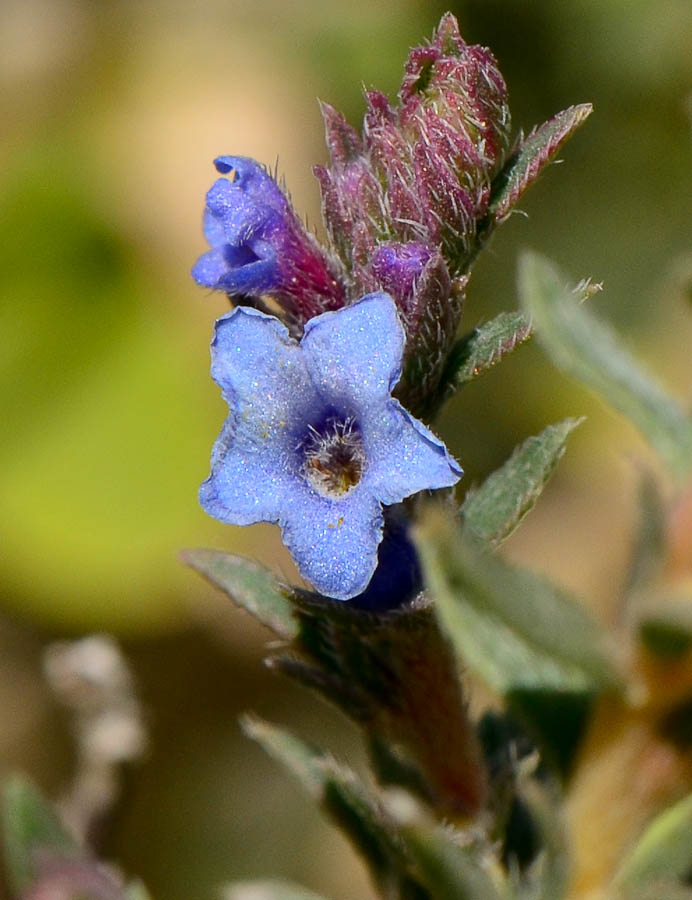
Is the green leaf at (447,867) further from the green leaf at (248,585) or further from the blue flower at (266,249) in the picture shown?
the blue flower at (266,249)

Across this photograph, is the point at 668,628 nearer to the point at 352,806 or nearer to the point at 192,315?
the point at 352,806

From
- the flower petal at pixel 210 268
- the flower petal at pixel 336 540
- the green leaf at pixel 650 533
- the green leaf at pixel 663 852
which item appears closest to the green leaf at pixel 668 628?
the green leaf at pixel 650 533

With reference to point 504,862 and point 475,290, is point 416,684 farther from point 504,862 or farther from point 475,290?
point 475,290

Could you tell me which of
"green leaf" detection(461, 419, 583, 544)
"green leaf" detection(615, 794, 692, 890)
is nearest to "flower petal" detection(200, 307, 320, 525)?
"green leaf" detection(461, 419, 583, 544)

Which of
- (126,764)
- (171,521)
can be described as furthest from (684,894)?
(171,521)

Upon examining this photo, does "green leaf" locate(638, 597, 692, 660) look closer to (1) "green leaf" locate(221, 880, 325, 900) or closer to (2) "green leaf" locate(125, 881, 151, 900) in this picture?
(1) "green leaf" locate(221, 880, 325, 900)

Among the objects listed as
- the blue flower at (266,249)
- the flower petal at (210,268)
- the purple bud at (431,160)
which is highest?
the purple bud at (431,160)

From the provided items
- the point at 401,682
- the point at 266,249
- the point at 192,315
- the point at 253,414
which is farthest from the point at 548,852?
the point at 192,315
